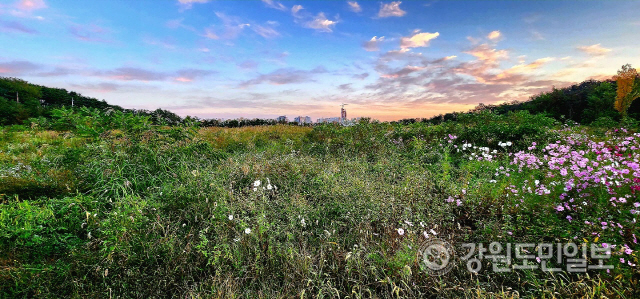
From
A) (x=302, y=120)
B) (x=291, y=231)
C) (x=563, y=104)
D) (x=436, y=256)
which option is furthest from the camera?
(x=563, y=104)

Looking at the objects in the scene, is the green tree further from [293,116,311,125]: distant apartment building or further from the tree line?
[293,116,311,125]: distant apartment building

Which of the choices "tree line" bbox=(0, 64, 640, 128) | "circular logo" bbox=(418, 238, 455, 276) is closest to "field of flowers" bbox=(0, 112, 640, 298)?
"circular logo" bbox=(418, 238, 455, 276)

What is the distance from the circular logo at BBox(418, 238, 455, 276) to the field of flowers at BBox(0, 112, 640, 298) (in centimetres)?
4

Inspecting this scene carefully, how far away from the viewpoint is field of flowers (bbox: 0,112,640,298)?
2.11 m

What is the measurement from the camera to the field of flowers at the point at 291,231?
6.91 ft

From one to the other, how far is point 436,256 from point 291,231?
4.58 feet

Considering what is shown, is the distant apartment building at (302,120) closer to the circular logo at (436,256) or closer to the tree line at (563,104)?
the tree line at (563,104)

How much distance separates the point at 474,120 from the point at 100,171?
8.44 m

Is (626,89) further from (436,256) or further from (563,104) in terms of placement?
(436,256)

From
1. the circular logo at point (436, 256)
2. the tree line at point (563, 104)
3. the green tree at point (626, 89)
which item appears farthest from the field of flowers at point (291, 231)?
the green tree at point (626, 89)

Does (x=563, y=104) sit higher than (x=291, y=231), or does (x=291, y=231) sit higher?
(x=563, y=104)

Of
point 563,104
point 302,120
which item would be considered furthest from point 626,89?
point 302,120

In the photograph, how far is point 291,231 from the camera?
2816 millimetres

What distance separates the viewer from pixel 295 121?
17.1 meters
